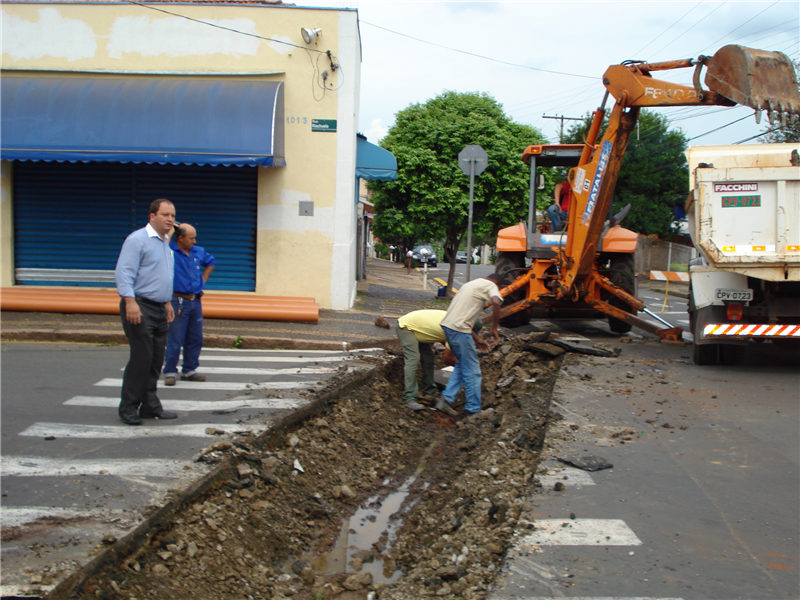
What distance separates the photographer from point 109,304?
455 inches

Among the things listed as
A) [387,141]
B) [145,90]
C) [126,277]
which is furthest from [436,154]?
[126,277]

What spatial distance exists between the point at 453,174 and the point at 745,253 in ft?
33.0

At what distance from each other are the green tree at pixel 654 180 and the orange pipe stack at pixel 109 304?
2721 cm

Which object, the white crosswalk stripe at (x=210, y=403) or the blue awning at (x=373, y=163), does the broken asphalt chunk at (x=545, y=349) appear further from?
the blue awning at (x=373, y=163)

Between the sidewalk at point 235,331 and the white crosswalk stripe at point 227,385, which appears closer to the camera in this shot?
the white crosswalk stripe at point 227,385

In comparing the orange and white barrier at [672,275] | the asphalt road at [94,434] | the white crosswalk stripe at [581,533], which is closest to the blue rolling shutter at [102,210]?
the asphalt road at [94,434]

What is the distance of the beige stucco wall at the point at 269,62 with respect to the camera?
12680mm

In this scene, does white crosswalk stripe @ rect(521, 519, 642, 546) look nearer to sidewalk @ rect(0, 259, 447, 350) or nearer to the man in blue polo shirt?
the man in blue polo shirt

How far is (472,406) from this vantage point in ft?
24.9

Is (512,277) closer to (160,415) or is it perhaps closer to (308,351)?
(308,351)

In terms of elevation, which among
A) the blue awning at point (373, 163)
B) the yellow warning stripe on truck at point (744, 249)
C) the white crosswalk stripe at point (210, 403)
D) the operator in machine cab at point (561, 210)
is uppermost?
the blue awning at point (373, 163)

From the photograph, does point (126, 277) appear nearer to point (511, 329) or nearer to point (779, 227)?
point (779, 227)

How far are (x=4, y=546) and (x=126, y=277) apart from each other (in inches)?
98.1

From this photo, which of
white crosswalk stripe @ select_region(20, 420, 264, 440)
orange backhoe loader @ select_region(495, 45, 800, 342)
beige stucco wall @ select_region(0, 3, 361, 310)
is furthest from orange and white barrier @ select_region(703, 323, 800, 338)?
beige stucco wall @ select_region(0, 3, 361, 310)
